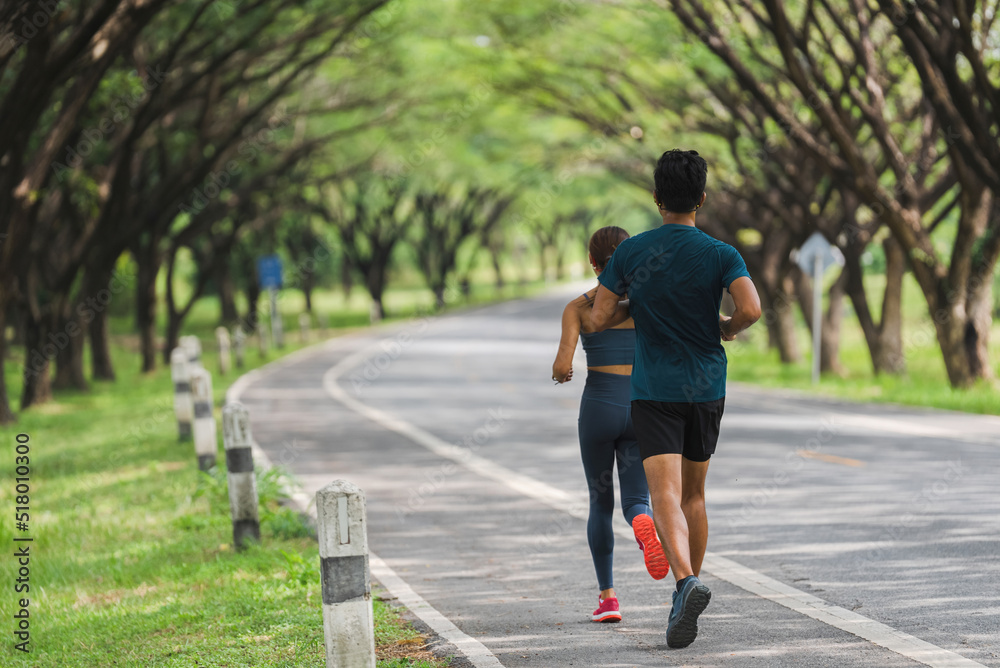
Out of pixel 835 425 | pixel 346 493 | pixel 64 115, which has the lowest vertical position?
pixel 835 425

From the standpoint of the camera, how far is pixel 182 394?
13.4 m

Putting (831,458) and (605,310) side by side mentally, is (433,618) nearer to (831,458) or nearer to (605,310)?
(605,310)

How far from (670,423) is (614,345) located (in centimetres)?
67

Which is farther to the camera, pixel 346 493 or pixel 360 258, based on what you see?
pixel 360 258

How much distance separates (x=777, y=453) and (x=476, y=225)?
44995 mm

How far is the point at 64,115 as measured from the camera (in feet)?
44.8

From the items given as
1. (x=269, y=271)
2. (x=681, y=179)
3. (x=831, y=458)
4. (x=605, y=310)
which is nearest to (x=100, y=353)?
(x=269, y=271)

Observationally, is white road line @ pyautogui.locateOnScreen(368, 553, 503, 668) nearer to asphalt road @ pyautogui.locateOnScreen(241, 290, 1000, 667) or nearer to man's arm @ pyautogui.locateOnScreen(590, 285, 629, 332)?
asphalt road @ pyautogui.locateOnScreen(241, 290, 1000, 667)

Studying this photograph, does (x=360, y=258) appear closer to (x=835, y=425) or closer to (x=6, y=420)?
(x=6, y=420)

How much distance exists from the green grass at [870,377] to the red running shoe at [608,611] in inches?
471

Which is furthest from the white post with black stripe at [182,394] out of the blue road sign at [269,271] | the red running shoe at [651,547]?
the blue road sign at [269,271]

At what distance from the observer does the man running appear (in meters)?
4.97

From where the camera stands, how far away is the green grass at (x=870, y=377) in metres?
17.4

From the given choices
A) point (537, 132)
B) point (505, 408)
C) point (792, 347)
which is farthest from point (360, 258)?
point (505, 408)
